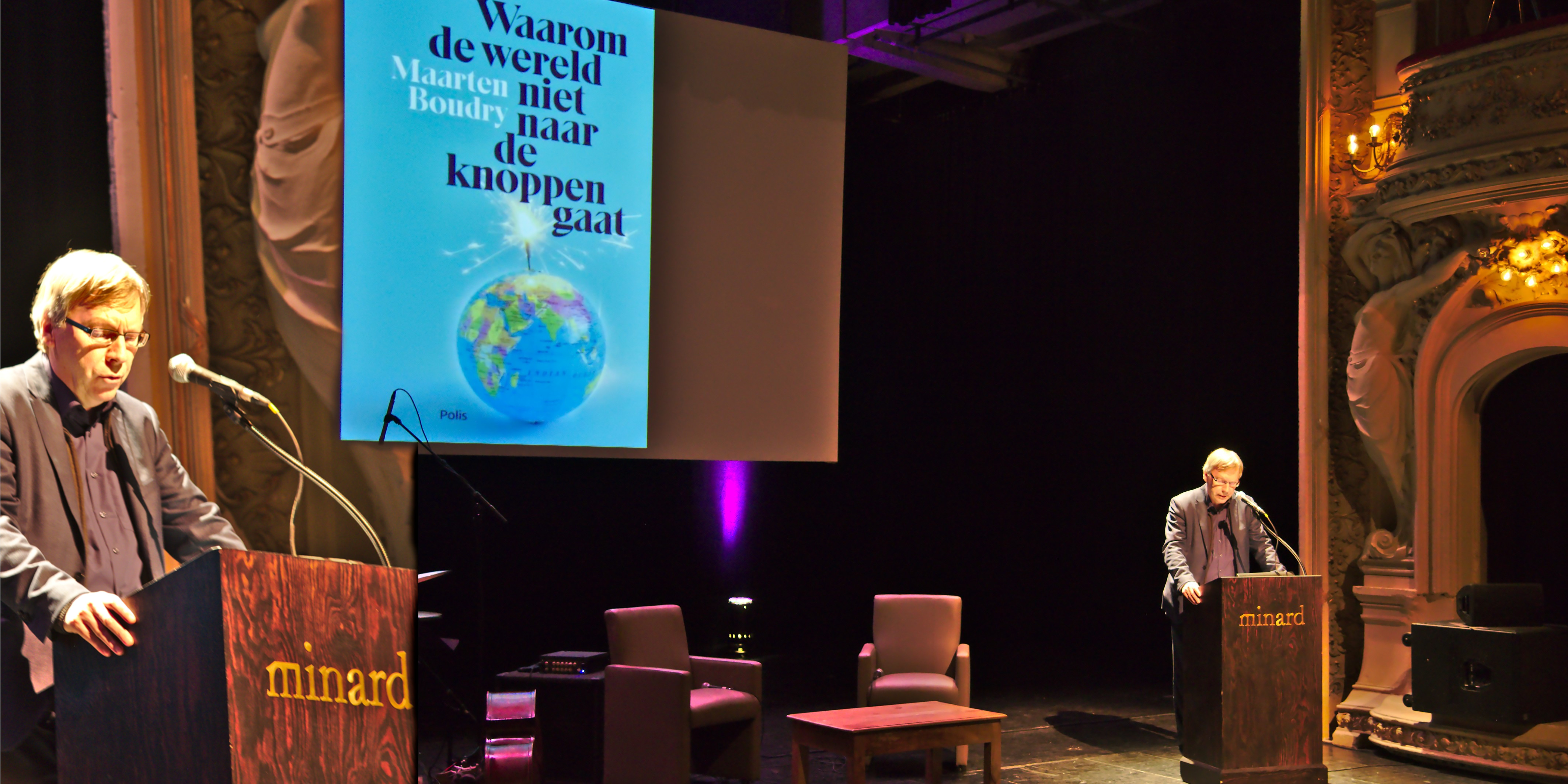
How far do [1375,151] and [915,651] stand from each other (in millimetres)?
3551

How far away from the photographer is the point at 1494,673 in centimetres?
529

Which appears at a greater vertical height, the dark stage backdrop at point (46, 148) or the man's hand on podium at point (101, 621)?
the dark stage backdrop at point (46, 148)

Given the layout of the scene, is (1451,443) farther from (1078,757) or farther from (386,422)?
(386,422)

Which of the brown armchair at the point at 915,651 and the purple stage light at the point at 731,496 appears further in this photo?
the purple stage light at the point at 731,496

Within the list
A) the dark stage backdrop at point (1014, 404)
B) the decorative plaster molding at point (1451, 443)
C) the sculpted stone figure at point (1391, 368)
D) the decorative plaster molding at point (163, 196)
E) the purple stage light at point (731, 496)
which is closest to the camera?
the decorative plaster molding at point (163, 196)

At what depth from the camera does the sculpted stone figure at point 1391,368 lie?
19.6ft

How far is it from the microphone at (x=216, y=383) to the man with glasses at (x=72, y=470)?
15cm

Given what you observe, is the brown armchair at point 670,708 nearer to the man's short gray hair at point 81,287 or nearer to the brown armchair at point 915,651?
the brown armchair at point 915,651

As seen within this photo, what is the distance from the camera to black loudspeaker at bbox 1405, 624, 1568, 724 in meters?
5.21

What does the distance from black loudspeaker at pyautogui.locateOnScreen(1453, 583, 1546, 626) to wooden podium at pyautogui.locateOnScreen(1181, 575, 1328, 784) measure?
1.07 metres

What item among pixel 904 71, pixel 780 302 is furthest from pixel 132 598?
pixel 904 71

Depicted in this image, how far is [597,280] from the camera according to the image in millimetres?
5453

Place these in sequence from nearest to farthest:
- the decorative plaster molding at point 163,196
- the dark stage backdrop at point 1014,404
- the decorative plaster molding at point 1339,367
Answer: the decorative plaster molding at point 163,196, the decorative plaster molding at point 1339,367, the dark stage backdrop at point 1014,404

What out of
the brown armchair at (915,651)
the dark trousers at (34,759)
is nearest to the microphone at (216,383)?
the dark trousers at (34,759)
